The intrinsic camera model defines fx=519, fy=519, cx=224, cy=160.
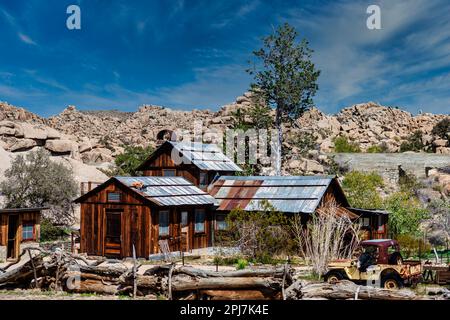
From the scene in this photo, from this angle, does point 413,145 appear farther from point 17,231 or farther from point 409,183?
point 17,231

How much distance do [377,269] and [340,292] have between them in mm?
3358

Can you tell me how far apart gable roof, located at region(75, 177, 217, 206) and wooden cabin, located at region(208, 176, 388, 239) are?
1203 mm

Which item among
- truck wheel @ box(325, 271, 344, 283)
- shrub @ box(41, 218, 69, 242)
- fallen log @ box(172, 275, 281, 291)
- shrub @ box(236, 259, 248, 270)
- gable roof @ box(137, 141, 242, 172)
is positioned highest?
gable roof @ box(137, 141, 242, 172)

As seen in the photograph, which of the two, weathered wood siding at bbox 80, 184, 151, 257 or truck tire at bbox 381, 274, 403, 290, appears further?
weathered wood siding at bbox 80, 184, 151, 257

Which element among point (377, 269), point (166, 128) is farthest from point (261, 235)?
point (166, 128)

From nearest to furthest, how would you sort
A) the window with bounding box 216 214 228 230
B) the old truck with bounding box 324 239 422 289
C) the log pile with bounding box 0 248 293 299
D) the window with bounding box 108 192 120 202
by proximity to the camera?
the log pile with bounding box 0 248 293 299, the old truck with bounding box 324 239 422 289, the window with bounding box 108 192 120 202, the window with bounding box 216 214 228 230

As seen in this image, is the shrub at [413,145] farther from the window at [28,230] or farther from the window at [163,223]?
the window at [28,230]

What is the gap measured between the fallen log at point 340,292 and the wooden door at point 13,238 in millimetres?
16573

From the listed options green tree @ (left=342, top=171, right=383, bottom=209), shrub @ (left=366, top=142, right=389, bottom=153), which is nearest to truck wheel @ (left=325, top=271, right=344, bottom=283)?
green tree @ (left=342, top=171, right=383, bottom=209)

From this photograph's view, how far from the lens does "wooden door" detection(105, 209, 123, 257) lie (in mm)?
25703

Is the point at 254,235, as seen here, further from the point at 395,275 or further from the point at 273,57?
the point at 273,57

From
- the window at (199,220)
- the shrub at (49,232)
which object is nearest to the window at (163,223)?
the window at (199,220)

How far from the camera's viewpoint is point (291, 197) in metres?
27.4

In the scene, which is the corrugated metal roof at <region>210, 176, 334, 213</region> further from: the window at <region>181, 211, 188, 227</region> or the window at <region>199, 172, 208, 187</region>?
the window at <region>181, 211, 188, 227</region>
